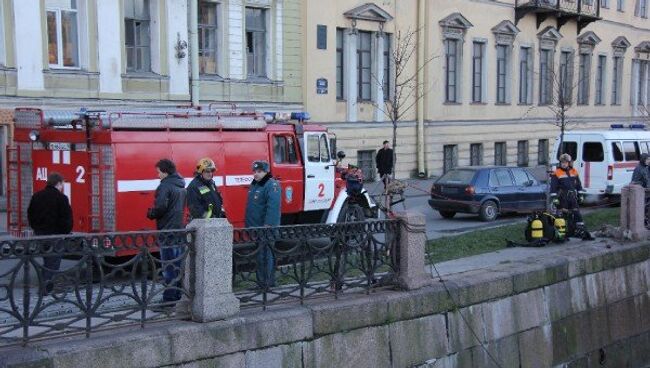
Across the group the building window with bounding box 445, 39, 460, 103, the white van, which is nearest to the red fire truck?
the white van

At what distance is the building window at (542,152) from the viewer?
123ft

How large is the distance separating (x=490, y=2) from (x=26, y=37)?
2013 cm

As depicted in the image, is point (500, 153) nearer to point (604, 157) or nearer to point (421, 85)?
point (421, 85)

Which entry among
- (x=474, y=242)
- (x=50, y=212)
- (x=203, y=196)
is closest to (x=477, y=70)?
(x=474, y=242)

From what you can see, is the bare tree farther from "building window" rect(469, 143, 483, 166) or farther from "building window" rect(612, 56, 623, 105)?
"building window" rect(612, 56, 623, 105)

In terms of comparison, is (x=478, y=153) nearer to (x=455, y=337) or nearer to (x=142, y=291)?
(x=455, y=337)

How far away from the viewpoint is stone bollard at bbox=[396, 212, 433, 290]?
8.29 m

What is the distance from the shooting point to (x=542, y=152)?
3794 cm

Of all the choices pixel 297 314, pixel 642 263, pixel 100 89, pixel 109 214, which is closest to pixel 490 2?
pixel 100 89

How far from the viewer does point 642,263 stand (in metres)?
12.5

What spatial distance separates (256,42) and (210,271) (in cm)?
1870

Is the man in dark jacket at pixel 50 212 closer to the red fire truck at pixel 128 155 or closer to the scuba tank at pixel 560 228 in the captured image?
the red fire truck at pixel 128 155

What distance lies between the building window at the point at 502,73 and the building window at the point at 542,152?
155 inches

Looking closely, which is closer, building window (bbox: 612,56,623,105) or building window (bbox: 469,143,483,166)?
building window (bbox: 469,143,483,166)
